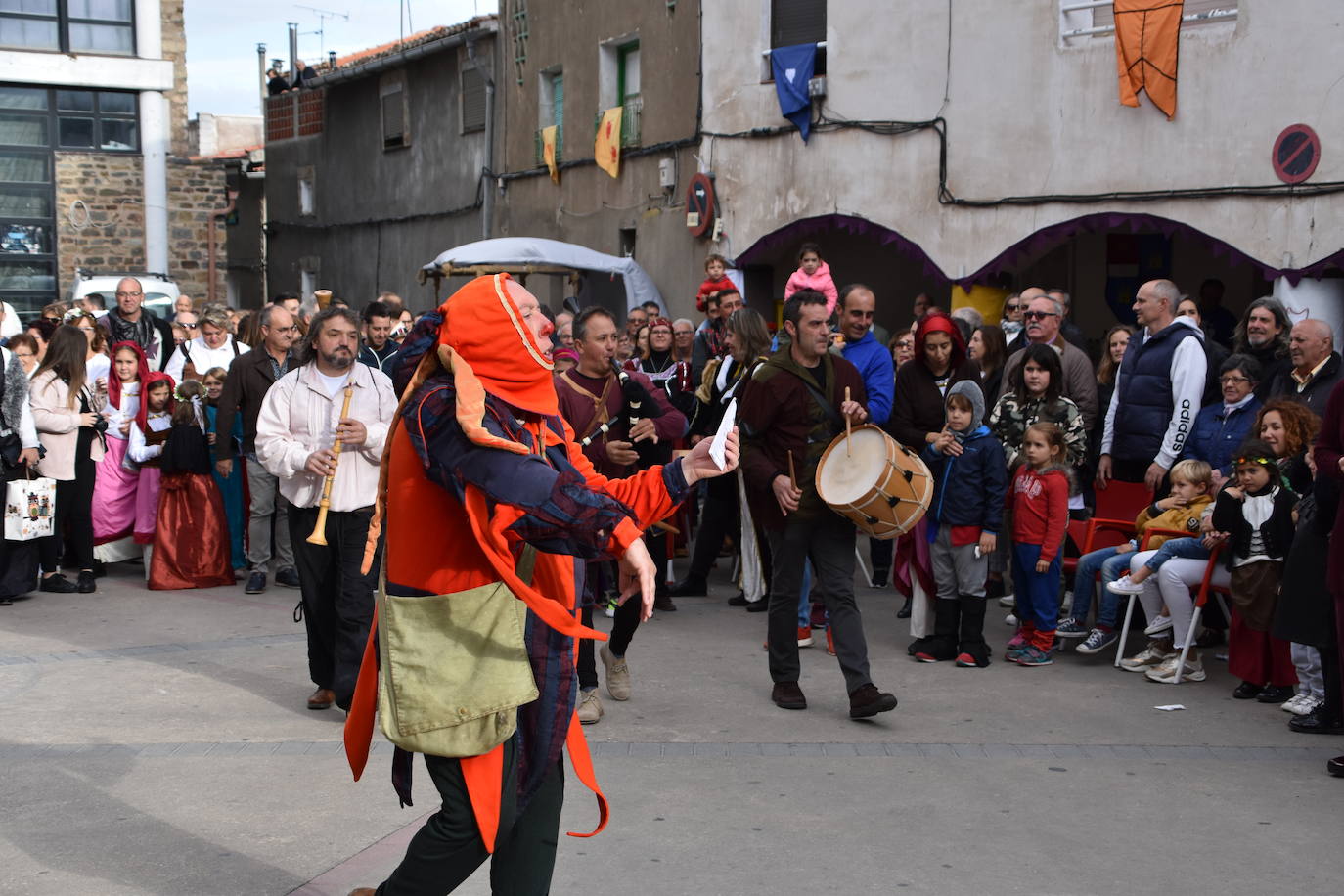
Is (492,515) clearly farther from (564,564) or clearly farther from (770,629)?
(770,629)

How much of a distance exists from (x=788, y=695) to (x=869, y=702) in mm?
558

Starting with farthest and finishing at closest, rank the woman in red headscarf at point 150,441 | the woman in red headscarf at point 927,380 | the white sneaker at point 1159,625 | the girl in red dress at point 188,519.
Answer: the woman in red headscarf at point 150,441, the girl in red dress at point 188,519, the woman in red headscarf at point 927,380, the white sneaker at point 1159,625

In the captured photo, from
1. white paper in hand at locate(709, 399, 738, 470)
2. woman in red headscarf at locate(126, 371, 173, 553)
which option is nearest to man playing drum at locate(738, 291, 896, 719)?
white paper in hand at locate(709, 399, 738, 470)

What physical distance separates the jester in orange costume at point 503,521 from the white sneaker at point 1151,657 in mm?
5092

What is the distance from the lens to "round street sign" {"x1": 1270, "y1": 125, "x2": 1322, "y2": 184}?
12.4 m

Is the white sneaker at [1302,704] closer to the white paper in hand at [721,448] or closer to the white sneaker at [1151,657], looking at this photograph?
the white sneaker at [1151,657]

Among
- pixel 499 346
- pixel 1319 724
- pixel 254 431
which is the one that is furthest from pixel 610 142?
pixel 499 346

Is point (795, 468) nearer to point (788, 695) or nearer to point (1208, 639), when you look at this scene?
point (788, 695)

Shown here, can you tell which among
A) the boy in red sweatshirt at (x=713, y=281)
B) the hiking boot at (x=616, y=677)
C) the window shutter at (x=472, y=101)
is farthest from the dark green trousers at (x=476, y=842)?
the window shutter at (x=472, y=101)

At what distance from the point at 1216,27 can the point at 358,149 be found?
2006 centimetres

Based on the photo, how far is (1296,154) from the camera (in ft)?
40.9

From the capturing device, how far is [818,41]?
16.6 meters

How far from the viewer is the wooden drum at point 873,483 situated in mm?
7035

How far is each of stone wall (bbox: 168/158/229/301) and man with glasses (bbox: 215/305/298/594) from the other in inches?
900
